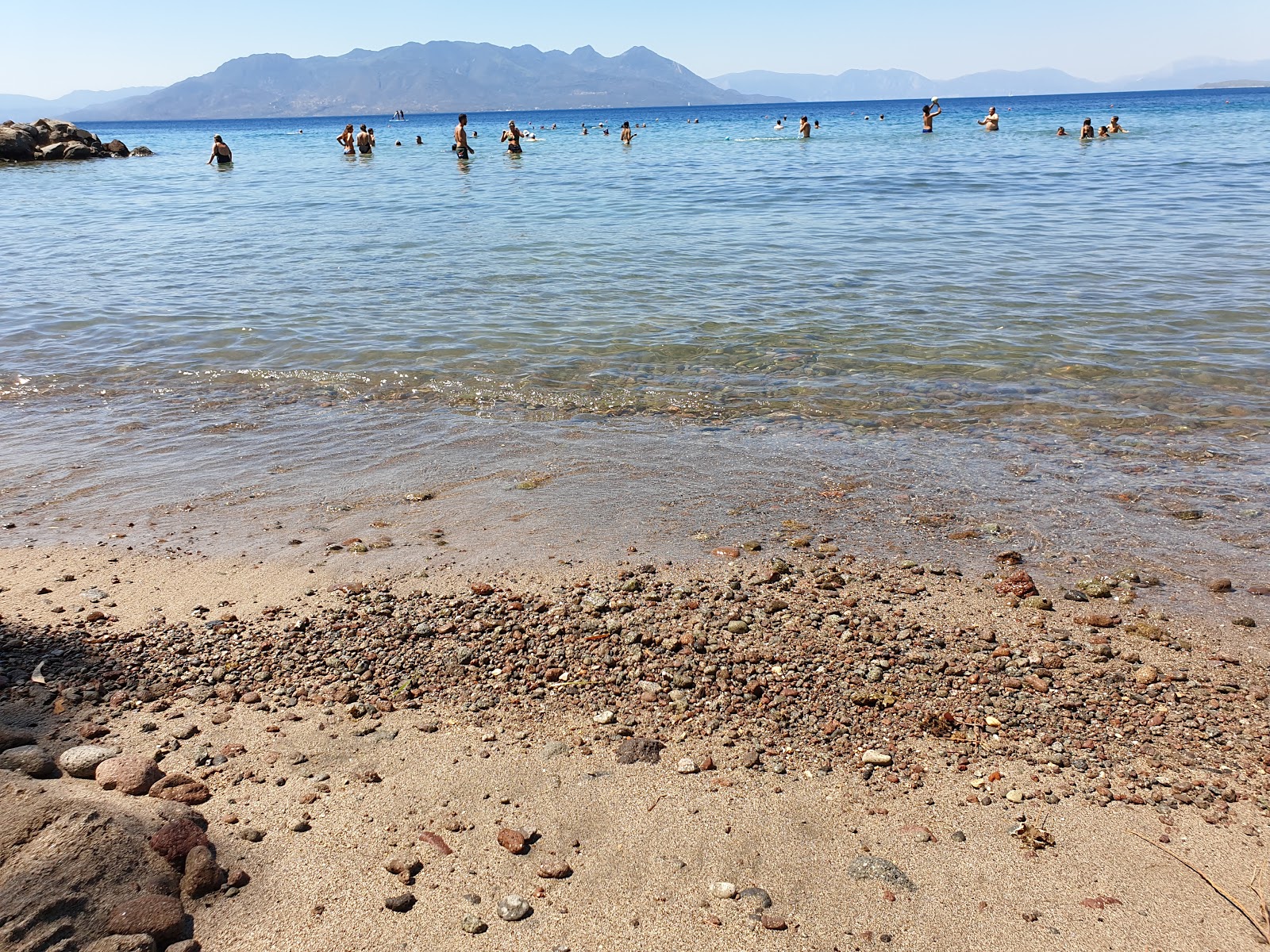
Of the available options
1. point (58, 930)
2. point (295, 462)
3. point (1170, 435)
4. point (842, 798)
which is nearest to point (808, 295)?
point (1170, 435)

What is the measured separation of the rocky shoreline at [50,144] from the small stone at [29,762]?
48592 mm

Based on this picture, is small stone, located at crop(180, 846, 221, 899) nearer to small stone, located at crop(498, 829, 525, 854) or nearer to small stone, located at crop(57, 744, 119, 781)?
small stone, located at crop(57, 744, 119, 781)

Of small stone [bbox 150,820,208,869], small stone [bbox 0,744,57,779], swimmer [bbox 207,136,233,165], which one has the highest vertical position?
swimmer [bbox 207,136,233,165]

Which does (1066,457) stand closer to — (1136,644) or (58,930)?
(1136,644)

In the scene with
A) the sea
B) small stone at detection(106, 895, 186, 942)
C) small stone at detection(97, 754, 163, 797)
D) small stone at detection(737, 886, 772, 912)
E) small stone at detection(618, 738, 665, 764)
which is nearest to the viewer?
small stone at detection(106, 895, 186, 942)

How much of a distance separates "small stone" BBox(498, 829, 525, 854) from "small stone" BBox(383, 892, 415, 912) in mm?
336

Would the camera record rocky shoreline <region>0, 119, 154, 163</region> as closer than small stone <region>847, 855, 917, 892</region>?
No

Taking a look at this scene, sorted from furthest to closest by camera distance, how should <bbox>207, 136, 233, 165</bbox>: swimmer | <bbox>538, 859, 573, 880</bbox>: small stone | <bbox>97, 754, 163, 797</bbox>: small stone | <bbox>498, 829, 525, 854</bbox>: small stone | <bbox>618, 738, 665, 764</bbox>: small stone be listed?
<bbox>207, 136, 233, 165</bbox>: swimmer
<bbox>618, 738, 665, 764</bbox>: small stone
<bbox>97, 754, 163, 797</bbox>: small stone
<bbox>498, 829, 525, 854</bbox>: small stone
<bbox>538, 859, 573, 880</bbox>: small stone

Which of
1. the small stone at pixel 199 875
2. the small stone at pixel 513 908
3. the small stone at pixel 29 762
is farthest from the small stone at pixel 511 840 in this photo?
the small stone at pixel 29 762

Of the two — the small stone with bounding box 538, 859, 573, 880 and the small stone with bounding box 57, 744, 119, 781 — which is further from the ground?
the small stone with bounding box 57, 744, 119, 781

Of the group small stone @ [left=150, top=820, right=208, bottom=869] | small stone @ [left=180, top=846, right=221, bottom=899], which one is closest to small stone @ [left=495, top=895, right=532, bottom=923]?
small stone @ [left=180, top=846, right=221, bottom=899]

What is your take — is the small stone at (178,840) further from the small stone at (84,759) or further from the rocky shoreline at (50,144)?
the rocky shoreline at (50,144)

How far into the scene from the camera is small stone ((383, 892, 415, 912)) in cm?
259

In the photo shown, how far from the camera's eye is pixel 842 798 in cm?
306
